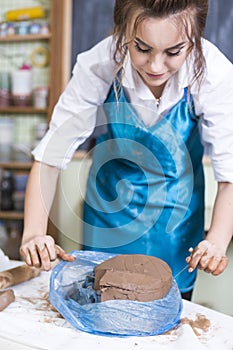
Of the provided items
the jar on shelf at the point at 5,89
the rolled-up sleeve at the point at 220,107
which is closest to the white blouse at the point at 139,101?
the rolled-up sleeve at the point at 220,107

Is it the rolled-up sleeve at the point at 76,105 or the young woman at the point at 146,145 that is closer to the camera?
the young woman at the point at 146,145

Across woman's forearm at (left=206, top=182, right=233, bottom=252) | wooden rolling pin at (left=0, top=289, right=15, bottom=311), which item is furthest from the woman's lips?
wooden rolling pin at (left=0, top=289, right=15, bottom=311)

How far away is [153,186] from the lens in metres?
1.23

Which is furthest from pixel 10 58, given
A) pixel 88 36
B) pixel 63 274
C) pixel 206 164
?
pixel 63 274

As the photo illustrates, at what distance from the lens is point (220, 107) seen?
1.08 m

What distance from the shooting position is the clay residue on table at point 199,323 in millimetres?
896

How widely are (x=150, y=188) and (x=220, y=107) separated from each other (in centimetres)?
28

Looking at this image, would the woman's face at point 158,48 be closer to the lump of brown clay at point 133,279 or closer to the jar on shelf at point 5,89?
the lump of brown clay at point 133,279

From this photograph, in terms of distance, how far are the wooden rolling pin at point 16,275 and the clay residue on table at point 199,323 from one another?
0.40 m

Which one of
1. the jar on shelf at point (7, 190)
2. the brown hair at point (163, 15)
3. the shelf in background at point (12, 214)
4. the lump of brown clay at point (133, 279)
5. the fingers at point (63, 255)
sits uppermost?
the brown hair at point (163, 15)

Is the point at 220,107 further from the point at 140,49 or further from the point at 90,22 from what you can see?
the point at 90,22

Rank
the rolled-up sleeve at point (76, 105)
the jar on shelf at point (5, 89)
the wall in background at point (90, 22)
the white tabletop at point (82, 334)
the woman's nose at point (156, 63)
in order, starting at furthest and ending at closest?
the jar on shelf at point (5, 89) → the wall in background at point (90, 22) → the rolled-up sleeve at point (76, 105) → the woman's nose at point (156, 63) → the white tabletop at point (82, 334)

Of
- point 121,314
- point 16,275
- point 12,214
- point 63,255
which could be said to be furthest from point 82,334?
point 12,214

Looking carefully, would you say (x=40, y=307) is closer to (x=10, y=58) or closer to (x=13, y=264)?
(x=13, y=264)
